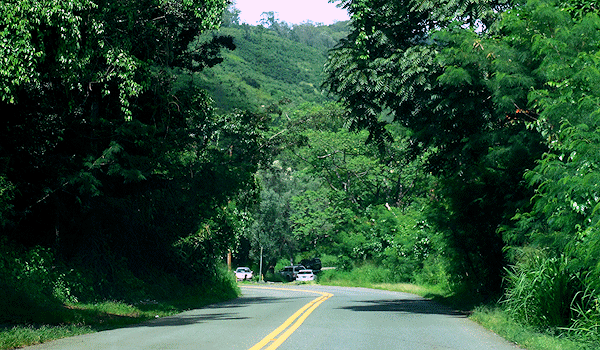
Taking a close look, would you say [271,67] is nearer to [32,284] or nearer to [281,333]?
[32,284]

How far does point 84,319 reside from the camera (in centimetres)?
1552

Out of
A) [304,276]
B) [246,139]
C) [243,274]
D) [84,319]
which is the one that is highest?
[246,139]

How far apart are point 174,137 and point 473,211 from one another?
1076 cm

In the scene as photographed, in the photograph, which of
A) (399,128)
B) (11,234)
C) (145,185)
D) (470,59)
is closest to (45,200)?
(11,234)

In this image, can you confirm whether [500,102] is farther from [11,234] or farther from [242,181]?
[242,181]

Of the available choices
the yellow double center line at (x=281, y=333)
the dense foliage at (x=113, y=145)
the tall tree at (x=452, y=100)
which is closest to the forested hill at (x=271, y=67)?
the dense foliage at (x=113, y=145)

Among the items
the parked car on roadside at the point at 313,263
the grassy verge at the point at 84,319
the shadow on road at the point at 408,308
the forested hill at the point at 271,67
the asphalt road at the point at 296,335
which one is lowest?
the shadow on road at the point at 408,308

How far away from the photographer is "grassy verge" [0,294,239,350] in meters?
11.6

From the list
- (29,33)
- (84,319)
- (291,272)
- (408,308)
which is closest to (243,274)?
(291,272)

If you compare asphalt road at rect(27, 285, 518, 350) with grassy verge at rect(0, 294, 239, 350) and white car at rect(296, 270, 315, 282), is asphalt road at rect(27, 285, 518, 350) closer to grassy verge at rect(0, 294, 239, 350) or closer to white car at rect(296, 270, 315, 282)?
grassy verge at rect(0, 294, 239, 350)

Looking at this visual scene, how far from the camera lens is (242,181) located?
99.8ft

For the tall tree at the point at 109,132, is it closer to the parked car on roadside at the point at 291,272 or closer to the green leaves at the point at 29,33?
the green leaves at the point at 29,33

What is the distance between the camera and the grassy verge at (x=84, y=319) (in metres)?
11.6

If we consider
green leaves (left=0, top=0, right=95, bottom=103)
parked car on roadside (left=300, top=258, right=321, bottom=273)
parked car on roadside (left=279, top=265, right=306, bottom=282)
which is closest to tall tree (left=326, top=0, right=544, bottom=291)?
green leaves (left=0, top=0, right=95, bottom=103)
